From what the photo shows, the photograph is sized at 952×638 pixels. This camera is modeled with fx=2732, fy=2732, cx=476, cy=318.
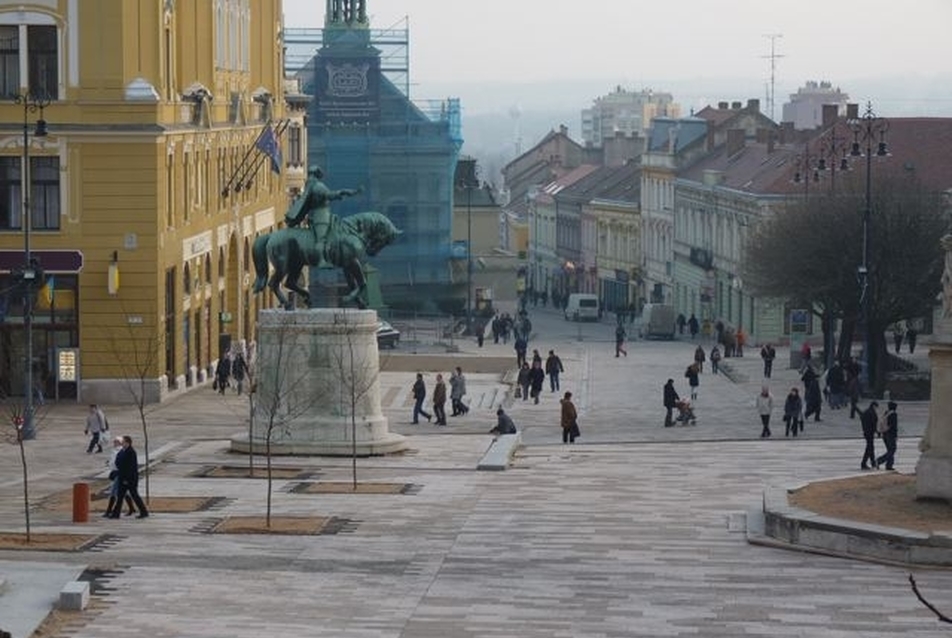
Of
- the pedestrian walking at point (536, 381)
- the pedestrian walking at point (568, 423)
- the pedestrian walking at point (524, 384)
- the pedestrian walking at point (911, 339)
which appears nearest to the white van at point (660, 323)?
the pedestrian walking at point (911, 339)

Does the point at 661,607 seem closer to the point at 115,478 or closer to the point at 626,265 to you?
the point at 115,478

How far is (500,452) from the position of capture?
50031 millimetres

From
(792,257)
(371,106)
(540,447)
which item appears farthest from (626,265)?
(540,447)

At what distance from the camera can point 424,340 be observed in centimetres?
10400

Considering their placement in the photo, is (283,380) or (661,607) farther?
(283,380)

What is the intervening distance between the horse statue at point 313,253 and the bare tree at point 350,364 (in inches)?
63.6

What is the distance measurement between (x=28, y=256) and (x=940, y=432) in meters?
29.0

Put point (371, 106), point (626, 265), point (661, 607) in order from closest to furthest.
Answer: point (661, 607)
point (371, 106)
point (626, 265)

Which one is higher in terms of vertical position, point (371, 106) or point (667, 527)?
point (371, 106)

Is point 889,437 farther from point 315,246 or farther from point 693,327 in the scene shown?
point 693,327

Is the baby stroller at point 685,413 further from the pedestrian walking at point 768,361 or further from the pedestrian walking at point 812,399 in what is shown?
the pedestrian walking at point 768,361

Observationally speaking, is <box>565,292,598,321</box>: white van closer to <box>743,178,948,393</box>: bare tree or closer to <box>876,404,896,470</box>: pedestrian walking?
<box>743,178,948,393</box>: bare tree

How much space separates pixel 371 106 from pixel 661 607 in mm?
96084

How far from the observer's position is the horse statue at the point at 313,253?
5275cm
